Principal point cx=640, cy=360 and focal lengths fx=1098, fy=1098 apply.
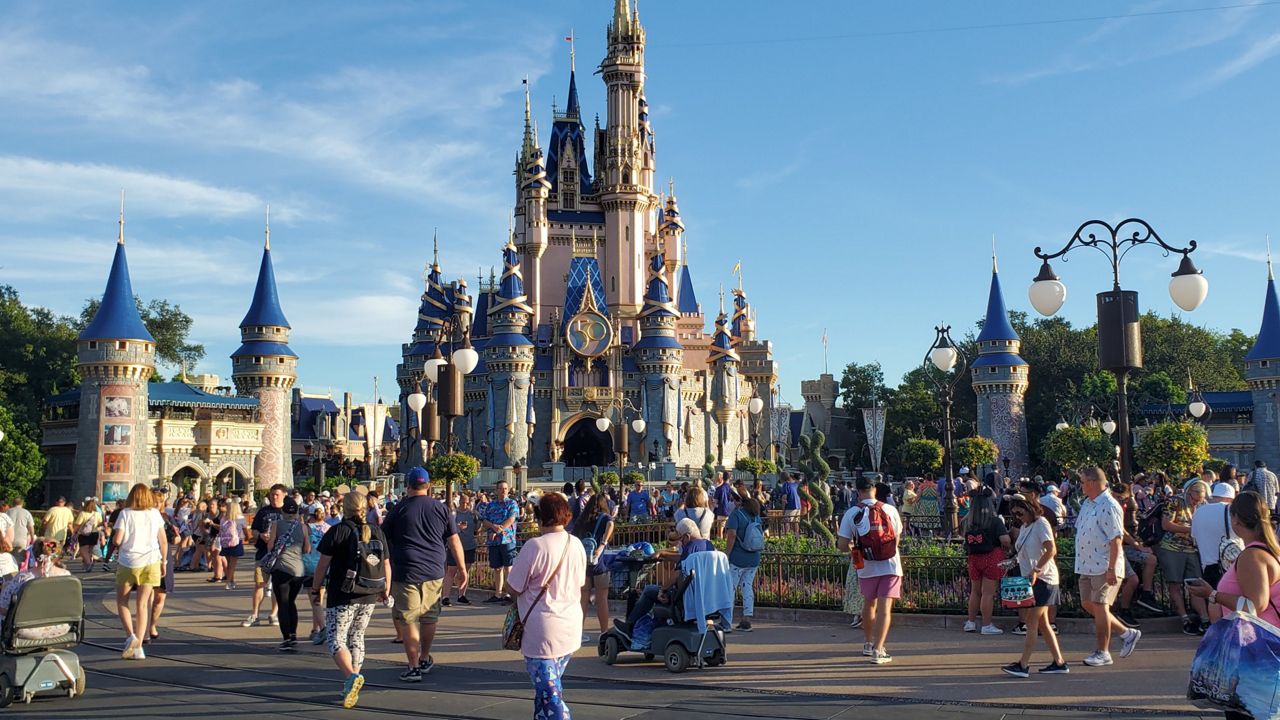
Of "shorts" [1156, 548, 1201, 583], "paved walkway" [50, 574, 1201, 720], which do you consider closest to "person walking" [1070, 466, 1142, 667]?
"paved walkway" [50, 574, 1201, 720]

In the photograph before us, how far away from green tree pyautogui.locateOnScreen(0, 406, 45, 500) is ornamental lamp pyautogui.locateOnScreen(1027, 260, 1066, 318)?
140 feet

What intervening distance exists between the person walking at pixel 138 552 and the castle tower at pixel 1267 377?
5397cm

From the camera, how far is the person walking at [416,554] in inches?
371

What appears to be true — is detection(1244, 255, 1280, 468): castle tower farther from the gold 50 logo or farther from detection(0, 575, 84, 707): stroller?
detection(0, 575, 84, 707): stroller

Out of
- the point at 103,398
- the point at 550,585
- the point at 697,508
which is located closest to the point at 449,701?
the point at 550,585

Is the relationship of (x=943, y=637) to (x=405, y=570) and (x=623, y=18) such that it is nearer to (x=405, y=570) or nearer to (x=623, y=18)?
(x=405, y=570)

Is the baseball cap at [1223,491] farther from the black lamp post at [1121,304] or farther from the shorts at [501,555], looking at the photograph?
the shorts at [501,555]

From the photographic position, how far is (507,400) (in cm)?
5769

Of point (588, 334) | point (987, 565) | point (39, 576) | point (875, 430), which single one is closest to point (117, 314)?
point (588, 334)

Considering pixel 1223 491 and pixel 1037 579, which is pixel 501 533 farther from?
pixel 1223 491

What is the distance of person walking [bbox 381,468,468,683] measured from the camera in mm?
9430

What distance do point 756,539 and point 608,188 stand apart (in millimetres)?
57377

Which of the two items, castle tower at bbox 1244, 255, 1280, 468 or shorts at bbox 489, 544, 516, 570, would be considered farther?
castle tower at bbox 1244, 255, 1280, 468

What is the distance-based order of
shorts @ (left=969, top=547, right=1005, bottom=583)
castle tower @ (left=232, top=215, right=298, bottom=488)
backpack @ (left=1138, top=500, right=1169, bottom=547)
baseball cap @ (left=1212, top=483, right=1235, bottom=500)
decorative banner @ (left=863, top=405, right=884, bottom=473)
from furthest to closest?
castle tower @ (left=232, top=215, right=298, bottom=488) < decorative banner @ (left=863, top=405, right=884, bottom=473) < backpack @ (left=1138, top=500, right=1169, bottom=547) < shorts @ (left=969, top=547, right=1005, bottom=583) < baseball cap @ (left=1212, top=483, right=1235, bottom=500)
